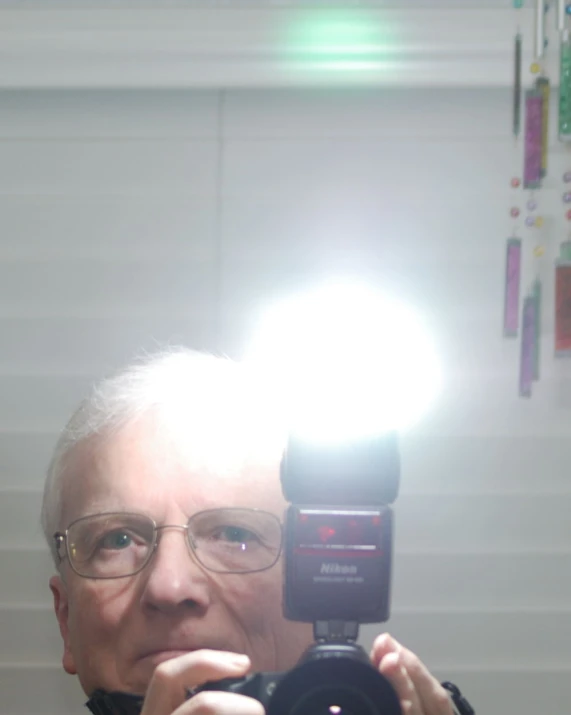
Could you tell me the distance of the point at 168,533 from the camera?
103cm

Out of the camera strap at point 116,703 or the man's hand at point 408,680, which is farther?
the camera strap at point 116,703

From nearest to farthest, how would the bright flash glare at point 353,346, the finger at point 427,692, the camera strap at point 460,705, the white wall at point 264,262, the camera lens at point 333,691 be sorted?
the camera lens at point 333,691 → the finger at point 427,692 → the camera strap at point 460,705 → the bright flash glare at point 353,346 → the white wall at point 264,262

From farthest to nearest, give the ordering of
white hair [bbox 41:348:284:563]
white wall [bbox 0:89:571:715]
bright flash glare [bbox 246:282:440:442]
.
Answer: white wall [bbox 0:89:571:715], bright flash glare [bbox 246:282:440:442], white hair [bbox 41:348:284:563]

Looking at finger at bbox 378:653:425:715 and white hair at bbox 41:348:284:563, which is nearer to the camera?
finger at bbox 378:653:425:715

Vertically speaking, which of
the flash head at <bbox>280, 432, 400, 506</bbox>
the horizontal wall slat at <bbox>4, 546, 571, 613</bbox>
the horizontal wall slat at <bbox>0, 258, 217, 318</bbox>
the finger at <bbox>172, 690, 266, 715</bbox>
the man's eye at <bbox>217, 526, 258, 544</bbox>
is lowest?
the horizontal wall slat at <bbox>4, 546, 571, 613</bbox>

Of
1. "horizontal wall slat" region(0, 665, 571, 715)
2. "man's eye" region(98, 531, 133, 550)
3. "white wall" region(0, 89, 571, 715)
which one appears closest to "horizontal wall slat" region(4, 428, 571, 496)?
"white wall" region(0, 89, 571, 715)

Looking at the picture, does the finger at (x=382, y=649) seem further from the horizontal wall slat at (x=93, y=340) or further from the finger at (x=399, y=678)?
the horizontal wall slat at (x=93, y=340)

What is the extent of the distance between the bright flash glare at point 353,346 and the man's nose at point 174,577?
0.41m

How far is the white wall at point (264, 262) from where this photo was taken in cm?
155

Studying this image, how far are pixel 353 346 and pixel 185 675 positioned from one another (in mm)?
765

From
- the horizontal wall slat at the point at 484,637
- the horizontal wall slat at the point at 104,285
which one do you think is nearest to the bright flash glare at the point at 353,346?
the horizontal wall slat at the point at 104,285

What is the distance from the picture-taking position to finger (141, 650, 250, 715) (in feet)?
2.68

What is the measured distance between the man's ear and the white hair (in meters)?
0.07

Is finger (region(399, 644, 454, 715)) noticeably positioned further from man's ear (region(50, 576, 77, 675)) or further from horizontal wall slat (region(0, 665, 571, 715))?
horizontal wall slat (region(0, 665, 571, 715))
